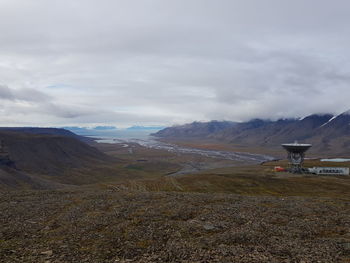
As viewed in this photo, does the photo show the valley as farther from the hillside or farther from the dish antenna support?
the hillside

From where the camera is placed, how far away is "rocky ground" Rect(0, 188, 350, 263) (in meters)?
16.9

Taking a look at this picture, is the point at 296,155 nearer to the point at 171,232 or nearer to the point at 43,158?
the point at 171,232

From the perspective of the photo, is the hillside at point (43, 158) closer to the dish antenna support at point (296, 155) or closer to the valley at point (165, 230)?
the dish antenna support at point (296, 155)

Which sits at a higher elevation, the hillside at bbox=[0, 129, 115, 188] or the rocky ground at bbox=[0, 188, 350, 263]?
the rocky ground at bbox=[0, 188, 350, 263]

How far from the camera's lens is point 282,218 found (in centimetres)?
2534

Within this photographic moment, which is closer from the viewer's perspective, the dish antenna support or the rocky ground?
the rocky ground

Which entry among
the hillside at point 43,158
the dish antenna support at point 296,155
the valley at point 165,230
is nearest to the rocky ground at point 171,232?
the valley at point 165,230

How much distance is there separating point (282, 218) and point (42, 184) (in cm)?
9330

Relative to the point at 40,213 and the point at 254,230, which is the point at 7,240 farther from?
the point at 254,230

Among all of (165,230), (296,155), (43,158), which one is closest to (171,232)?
(165,230)

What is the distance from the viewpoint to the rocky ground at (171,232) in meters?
16.9

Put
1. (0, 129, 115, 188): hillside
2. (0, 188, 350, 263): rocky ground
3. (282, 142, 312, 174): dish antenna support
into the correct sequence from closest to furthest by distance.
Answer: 1. (0, 188, 350, 263): rocky ground
2. (282, 142, 312, 174): dish antenna support
3. (0, 129, 115, 188): hillside

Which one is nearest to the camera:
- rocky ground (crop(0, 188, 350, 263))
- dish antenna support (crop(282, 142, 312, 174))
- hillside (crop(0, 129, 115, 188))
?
rocky ground (crop(0, 188, 350, 263))

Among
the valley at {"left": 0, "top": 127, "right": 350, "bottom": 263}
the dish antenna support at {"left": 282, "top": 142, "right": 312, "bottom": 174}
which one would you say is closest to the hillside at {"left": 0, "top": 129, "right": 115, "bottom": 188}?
the dish antenna support at {"left": 282, "top": 142, "right": 312, "bottom": 174}
